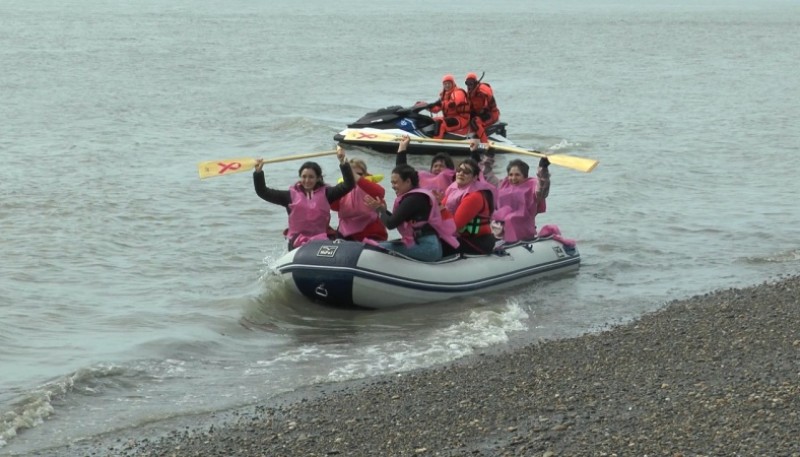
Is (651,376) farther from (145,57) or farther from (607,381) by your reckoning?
(145,57)

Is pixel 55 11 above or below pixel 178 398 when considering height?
above

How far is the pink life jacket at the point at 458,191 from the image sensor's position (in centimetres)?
1025

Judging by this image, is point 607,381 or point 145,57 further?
point 145,57

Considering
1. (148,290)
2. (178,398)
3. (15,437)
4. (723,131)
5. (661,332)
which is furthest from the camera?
(723,131)

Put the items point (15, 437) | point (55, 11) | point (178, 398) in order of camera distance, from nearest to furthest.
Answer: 1. point (15, 437)
2. point (178, 398)
3. point (55, 11)

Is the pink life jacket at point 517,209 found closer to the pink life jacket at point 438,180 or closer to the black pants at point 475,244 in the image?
the pink life jacket at point 438,180

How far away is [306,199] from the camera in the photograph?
995 cm

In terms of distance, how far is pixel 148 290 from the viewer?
36.0 ft

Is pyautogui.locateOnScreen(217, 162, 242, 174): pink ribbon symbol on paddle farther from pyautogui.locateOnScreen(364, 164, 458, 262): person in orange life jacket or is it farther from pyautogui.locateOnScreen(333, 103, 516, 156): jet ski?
pyautogui.locateOnScreen(333, 103, 516, 156): jet ski

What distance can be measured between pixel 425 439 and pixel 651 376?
159cm

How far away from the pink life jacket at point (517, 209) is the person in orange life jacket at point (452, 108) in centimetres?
600

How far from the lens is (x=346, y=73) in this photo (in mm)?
32656

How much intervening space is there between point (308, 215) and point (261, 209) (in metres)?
5.14

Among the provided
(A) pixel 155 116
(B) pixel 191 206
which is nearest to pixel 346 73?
(A) pixel 155 116
